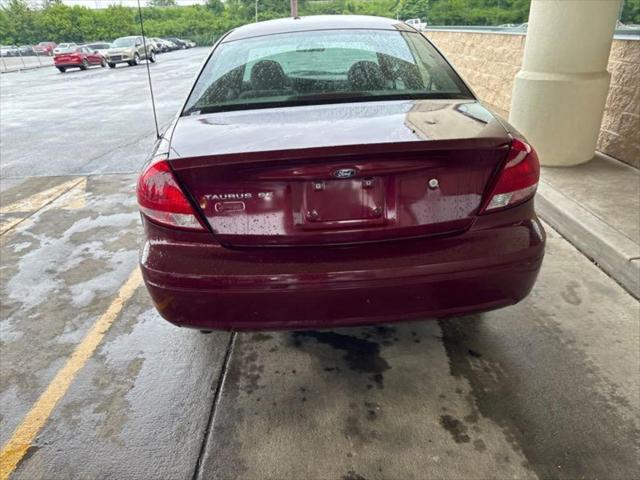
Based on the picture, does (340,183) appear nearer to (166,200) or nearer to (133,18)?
(166,200)

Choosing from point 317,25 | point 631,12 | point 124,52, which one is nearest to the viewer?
point 317,25

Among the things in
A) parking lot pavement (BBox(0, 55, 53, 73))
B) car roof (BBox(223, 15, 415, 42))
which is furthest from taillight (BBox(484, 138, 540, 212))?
parking lot pavement (BBox(0, 55, 53, 73))

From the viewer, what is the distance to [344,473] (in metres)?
2.04

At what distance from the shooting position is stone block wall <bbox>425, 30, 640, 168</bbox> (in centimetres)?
531

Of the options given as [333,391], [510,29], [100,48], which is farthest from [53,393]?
[100,48]

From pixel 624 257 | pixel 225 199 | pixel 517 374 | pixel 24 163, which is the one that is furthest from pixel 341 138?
pixel 24 163

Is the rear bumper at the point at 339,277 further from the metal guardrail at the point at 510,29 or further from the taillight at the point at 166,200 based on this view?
the metal guardrail at the point at 510,29

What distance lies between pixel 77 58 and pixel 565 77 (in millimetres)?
32245

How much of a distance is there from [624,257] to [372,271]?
7.57ft

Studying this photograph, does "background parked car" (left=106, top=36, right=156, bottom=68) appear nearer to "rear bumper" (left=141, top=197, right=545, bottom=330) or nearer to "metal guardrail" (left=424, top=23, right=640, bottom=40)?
"metal guardrail" (left=424, top=23, right=640, bottom=40)

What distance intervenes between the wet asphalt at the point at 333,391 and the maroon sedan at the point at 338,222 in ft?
1.62

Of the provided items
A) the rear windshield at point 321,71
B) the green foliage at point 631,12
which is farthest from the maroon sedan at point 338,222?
the green foliage at point 631,12

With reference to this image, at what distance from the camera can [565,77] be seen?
511 cm

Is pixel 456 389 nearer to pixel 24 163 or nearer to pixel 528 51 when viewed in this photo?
pixel 528 51
